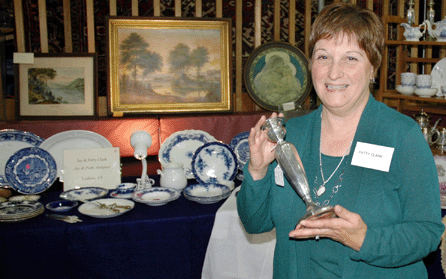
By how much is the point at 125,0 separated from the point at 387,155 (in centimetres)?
278

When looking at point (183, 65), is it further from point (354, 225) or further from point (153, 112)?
point (354, 225)

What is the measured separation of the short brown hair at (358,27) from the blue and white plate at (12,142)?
1.66 meters

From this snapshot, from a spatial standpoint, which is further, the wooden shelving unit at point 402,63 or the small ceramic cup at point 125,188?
the wooden shelving unit at point 402,63

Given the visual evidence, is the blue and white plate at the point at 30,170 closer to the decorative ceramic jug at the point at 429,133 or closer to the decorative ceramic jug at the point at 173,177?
the decorative ceramic jug at the point at 173,177

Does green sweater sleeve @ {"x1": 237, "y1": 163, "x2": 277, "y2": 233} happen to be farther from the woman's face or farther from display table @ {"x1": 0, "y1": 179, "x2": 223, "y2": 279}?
display table @ {"x1": 0, "y1": 179, "x2": 223, "y2": 279}

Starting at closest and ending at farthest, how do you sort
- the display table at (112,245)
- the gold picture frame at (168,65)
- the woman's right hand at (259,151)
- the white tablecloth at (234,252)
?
the woman's right hand at (259,151)
the display table at (112,245)
the white tablecloth at (234,252)
the gold picture frame at (168,65)

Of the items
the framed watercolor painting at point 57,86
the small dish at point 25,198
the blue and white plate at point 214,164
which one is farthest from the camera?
the framed watercolor painting at point 57,86

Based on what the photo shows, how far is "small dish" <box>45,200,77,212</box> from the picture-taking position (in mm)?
1529

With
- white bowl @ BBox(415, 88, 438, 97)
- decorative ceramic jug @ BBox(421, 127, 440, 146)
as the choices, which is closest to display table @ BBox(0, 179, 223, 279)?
decorative ceramic jug @ BBox(421, 127, 440, 146)

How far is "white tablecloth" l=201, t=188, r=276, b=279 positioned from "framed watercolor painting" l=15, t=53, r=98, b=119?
60.9 inches

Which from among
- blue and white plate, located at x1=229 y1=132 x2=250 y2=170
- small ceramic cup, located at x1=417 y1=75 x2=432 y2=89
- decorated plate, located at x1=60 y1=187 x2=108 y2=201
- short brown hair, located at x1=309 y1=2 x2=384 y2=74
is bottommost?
decorated plate, located at x1=60 y1=187 x2=108 y2=201

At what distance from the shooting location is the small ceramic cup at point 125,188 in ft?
5.66

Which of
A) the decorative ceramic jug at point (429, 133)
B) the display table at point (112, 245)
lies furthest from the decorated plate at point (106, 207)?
the decorative ceramic jug at point (429, 133)

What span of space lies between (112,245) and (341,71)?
111 centimetres
